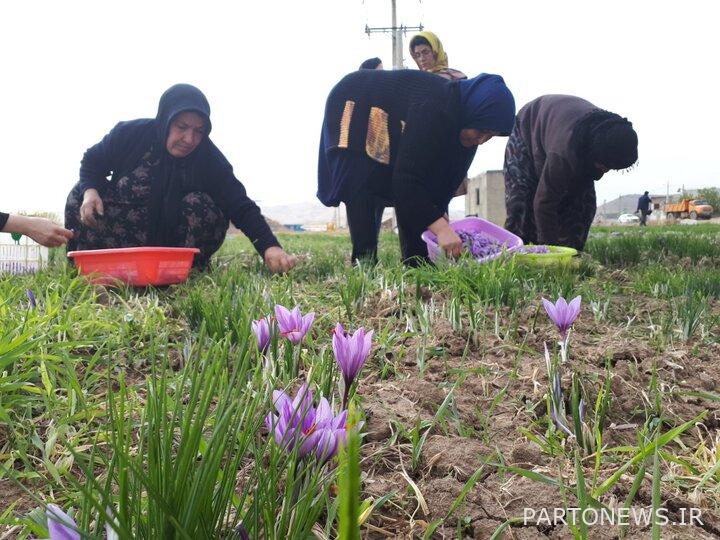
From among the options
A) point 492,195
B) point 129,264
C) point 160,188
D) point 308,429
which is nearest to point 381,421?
point 308,429

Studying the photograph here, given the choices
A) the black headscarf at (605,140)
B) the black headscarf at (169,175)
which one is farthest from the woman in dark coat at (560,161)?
the black headscarf at (169,175)

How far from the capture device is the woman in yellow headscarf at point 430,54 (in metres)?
4.12

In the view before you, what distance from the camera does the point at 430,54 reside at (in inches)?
163

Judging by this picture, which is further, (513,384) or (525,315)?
(525,315)

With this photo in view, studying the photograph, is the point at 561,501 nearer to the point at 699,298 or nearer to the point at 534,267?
the point at 699,298

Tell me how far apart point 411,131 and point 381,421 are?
2236 mm

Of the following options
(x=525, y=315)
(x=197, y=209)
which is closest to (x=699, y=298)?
(x=525, y=315)

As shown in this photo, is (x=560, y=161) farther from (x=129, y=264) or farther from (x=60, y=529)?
(x=60, y=529)

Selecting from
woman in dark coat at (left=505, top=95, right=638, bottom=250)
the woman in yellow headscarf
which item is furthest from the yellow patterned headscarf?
woman in dark coat at (left=505, top=95, right=638, bottom=250)

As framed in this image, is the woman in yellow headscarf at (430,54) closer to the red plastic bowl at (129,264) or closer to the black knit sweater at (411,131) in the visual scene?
the black knit sweater at (411,131)

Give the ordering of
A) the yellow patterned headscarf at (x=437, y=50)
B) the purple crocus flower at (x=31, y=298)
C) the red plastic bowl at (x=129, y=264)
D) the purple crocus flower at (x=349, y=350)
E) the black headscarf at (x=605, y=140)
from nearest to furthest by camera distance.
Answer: the purple crocus flower at (x=349, y=350), the purple crocus flower at (x=31, y=298), the red plastic bowl at (x=129, y=264), the black headscarf at (x=605, y=140), the yellow patterned headscarf at (x=437, y=50)

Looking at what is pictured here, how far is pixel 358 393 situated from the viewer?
45.1 inches

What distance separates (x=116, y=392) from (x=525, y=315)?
3.61 feet

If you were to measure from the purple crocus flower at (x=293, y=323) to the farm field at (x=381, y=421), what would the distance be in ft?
0.22
